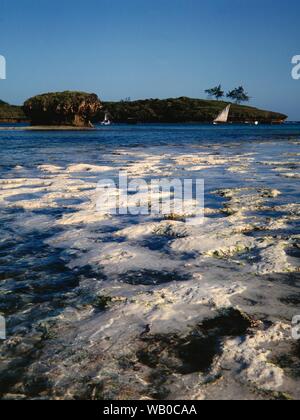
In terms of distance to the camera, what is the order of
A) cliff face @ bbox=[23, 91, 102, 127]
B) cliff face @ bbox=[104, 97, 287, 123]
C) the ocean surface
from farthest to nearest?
cliff face @ bbox=[104, 97, 287, 123] → cliff face @ bbox=[23, 91, 102, 127] → the ocean surface

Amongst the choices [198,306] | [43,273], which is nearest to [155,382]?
[198,306]

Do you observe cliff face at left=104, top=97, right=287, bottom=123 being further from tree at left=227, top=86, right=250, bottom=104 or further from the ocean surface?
the ocean surface

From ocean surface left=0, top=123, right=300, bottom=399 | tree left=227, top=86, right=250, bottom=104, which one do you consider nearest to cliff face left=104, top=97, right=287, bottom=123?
tree left=227, top=86, right=250, bottom=104

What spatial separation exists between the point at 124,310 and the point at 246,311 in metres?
1.04

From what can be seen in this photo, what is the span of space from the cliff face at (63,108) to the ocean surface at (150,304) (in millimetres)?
69716

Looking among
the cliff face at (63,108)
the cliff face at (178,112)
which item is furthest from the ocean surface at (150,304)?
the cliff face at (178,112)

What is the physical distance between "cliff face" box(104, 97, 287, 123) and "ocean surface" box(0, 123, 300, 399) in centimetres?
13942

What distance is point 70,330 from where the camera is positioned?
9.16 ft

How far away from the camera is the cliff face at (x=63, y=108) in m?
72.0

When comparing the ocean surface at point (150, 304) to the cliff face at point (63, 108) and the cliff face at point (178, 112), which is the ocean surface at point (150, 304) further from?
the cliff face at point (178, 112)

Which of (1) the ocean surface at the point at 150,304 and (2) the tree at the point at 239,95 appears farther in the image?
(2) the tree at the point at 239,95

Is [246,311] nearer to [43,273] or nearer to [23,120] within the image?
[43,273]

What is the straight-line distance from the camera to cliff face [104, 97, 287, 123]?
139 m
